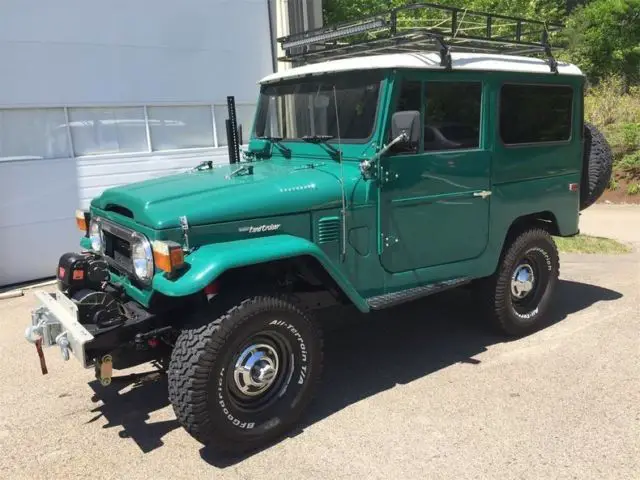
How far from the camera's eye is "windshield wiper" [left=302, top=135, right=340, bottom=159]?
410 centimetres

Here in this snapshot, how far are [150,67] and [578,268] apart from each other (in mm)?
5955

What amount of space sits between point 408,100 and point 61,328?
2575 millimetres

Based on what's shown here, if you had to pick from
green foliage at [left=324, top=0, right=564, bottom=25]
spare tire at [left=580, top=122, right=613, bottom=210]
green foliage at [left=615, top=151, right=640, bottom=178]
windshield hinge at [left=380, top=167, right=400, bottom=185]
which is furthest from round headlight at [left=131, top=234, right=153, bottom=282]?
green foliage at [left=324, top=0, right=564, bottom=25]

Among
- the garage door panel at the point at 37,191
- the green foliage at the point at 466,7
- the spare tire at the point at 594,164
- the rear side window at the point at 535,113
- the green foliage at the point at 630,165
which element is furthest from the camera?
the green foliage at the point at 466,7

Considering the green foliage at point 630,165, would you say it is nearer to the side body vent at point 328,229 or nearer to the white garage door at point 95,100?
the white garage door at point 95,100

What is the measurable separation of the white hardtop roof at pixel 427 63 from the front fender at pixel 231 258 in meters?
1.33

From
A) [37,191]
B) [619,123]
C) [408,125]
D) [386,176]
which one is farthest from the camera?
[619,123]

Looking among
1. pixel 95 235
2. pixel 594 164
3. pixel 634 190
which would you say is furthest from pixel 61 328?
pixel 634 190

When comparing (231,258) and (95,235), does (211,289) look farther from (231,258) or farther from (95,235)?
(95,235)

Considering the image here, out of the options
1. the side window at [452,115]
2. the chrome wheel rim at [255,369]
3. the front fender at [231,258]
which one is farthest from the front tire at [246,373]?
Answer: the side window at [452,115]

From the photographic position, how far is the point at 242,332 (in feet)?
10.7

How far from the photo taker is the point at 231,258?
3.11m

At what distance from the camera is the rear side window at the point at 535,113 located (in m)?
4.55

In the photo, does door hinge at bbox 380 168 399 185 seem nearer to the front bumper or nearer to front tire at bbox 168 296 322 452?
front tire at bbox 168 296 322 452
